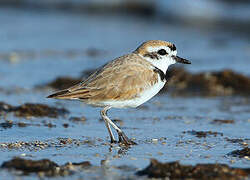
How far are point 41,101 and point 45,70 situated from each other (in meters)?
2.62

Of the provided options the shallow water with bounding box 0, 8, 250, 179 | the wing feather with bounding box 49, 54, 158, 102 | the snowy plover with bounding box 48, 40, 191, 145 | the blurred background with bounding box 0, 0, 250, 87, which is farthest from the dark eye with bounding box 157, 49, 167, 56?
the blurred background with bounding box 0, 0, 250, 87

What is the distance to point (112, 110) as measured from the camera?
7973mm

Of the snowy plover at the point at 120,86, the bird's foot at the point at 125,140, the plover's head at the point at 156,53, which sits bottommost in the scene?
the bird's foot at the point at 125,140

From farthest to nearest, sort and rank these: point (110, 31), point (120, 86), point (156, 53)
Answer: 1. point (110, 31)
2. point (156, 53)
3. point (120, 86)

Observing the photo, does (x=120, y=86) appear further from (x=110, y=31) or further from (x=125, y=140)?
(x=110, y=31)

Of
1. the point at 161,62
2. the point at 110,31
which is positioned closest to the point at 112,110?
the point at 161,62

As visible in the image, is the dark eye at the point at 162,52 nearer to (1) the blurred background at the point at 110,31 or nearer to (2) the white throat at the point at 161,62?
(2) the white throat at the point at 161,62

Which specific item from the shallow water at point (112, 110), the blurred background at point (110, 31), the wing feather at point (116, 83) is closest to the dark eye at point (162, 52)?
the wing feather at point (116, 83)

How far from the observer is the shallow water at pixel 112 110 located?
5.46 m

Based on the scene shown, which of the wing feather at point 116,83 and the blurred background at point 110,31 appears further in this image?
the blurred background at point 110,31

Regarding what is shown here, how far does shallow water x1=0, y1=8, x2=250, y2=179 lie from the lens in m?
5.46

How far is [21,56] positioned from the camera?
12.0 meters

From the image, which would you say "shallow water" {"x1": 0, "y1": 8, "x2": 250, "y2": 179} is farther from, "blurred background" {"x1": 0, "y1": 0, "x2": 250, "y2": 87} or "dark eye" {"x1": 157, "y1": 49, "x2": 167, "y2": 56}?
"dark eye" {"x1": 157, "y1": 49, "x2": 167, "y2": 56}

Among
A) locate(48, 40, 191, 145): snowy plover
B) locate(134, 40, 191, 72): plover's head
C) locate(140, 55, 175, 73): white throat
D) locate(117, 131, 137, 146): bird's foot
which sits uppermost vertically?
locate(134, 40, 191, 72): plover's head
